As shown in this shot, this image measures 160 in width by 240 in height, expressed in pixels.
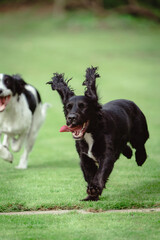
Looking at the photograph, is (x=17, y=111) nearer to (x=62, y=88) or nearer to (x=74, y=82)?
(x=62, y=88)

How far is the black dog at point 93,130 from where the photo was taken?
6.30 m

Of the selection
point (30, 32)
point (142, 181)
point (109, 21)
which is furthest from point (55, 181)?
point (109, 21)

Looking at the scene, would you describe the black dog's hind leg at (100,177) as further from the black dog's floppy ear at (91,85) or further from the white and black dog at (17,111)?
the white and black dog at (17,111)

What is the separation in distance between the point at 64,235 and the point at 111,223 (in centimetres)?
56

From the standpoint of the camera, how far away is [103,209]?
20.2 feet

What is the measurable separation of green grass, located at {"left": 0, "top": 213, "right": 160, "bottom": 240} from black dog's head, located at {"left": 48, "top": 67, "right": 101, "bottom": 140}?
3.24 ft

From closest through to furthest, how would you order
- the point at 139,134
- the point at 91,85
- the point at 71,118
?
1. the point at 71,118
2. the point at 91,85
3. the point at 139,134

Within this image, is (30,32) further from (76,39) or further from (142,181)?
(142,181)

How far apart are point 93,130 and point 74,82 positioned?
1849 cm

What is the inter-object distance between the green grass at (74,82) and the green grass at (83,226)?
532 mm

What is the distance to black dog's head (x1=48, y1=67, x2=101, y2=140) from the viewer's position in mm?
6199

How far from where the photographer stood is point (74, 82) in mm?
24938

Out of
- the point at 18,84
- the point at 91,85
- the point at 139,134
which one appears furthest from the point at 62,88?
the point at 18,84

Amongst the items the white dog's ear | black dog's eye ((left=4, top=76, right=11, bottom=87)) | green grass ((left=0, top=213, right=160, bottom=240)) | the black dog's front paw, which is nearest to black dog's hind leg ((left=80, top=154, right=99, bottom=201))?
the black dog's front paw
